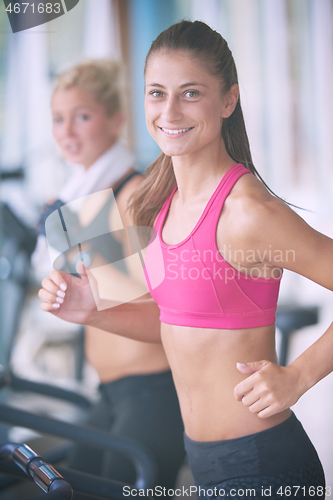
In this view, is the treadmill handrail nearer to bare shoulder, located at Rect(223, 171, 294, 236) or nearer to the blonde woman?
the blonde woman

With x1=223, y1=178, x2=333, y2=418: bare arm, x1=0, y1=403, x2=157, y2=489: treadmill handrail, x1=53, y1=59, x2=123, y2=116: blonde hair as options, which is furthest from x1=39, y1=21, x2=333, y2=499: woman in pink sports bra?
x1=53, y1=59, x2=123, y2=116: blonde hair

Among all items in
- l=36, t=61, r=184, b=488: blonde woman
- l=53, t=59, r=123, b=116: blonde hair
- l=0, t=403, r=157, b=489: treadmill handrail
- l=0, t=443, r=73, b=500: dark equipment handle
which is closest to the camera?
l=0, t=443, r=73, b=500: dark equipment handle

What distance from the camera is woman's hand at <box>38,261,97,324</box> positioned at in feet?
2.12

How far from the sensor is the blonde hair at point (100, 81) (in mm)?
1077

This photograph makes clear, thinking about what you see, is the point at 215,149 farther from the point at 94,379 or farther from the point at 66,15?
the point at 94,379

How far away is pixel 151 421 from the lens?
0.96m

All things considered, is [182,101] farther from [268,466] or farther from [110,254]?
Result: [268,466]

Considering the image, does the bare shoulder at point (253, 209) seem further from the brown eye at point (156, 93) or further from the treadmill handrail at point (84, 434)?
the treadmill handrail at point (84, 434)

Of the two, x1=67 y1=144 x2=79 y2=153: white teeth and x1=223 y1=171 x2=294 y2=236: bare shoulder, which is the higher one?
x1=223 y1=171 x2=294 y2=236: bare shoulder

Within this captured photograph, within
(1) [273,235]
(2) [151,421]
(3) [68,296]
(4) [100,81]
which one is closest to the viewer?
(1) [273,235]

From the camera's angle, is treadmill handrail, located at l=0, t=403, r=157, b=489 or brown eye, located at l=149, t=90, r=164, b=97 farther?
treadmill handrail, located at l=0, t=403, r=157, b=489

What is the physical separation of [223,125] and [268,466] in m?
0.47

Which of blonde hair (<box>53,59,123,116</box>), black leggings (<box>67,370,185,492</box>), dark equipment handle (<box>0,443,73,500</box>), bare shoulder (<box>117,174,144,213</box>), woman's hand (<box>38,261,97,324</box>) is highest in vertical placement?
blonde hair (<box>53,59,123,116</box>)

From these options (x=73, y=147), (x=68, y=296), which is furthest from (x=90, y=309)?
(x=73, y=147)
